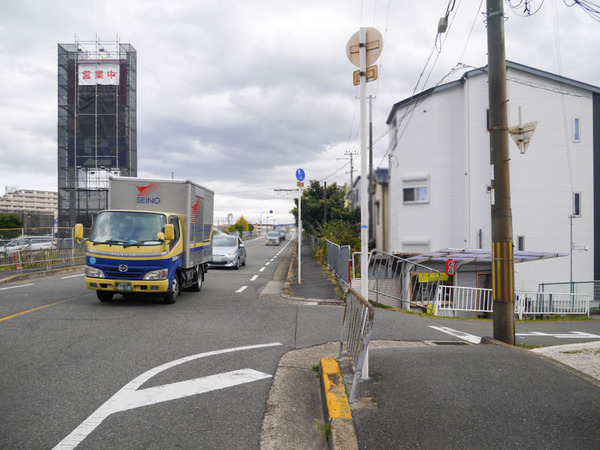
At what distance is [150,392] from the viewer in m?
4.39

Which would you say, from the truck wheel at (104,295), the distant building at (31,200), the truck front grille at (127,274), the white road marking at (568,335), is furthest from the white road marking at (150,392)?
the distant building at (31,200)

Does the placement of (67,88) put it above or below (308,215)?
above

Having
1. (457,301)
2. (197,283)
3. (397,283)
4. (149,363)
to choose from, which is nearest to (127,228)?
(197,283)

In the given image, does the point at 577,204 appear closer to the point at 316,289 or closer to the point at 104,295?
the point at 316,289

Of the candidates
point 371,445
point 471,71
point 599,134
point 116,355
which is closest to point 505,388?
point 371,445

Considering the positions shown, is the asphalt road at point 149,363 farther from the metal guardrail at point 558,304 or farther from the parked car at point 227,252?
the parked car at point 227,252

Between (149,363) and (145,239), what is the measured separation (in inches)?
187

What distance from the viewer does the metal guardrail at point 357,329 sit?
382 cm

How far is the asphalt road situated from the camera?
3.54 meters

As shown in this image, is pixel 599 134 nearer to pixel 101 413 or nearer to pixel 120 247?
pixel 120 247

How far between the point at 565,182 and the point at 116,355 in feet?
66.6

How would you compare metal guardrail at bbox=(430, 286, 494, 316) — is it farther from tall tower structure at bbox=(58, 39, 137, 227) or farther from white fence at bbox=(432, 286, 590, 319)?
tall tower structure at bbox=(58, 39, 137, 227)

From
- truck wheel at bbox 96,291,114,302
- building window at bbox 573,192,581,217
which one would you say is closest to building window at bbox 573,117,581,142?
building window at bbox 573,192,581,217

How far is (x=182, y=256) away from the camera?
1066 cm
